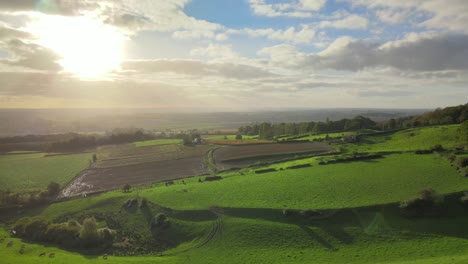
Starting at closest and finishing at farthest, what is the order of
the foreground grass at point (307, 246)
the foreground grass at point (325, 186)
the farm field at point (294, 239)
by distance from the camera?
1. the foreground grass at point (307, 246)
2. the farm field at point (294, 239)
3. the foreground grass at point (325, 186)

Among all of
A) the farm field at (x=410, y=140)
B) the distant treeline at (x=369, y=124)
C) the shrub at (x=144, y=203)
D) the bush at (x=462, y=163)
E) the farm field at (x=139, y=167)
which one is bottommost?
the shrub at (x=144, y=203)

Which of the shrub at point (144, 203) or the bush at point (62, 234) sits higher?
the shrub at point (144, 203)

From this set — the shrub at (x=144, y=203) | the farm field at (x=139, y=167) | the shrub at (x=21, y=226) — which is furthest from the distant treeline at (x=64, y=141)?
the shrub at (x=144, y=203)

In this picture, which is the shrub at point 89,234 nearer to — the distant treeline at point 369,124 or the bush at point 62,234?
the bush at point 62,234

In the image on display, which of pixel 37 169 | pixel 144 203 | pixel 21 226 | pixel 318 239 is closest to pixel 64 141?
pixel 37 169

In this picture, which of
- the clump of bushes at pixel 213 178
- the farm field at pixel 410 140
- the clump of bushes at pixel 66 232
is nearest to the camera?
the clump of bushes at pixel 66 232

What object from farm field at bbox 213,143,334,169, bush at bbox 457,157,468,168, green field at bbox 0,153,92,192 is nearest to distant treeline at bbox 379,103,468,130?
farm field at bbox 213,143,334,169

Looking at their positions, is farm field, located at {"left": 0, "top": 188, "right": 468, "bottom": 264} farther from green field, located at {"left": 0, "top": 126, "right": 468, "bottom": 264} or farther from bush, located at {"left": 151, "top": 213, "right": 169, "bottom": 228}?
bush, located at {"left": 151, "top": 213, "right": 169, "bottom": 228}

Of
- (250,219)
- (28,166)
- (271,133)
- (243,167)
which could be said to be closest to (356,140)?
(243,167)
